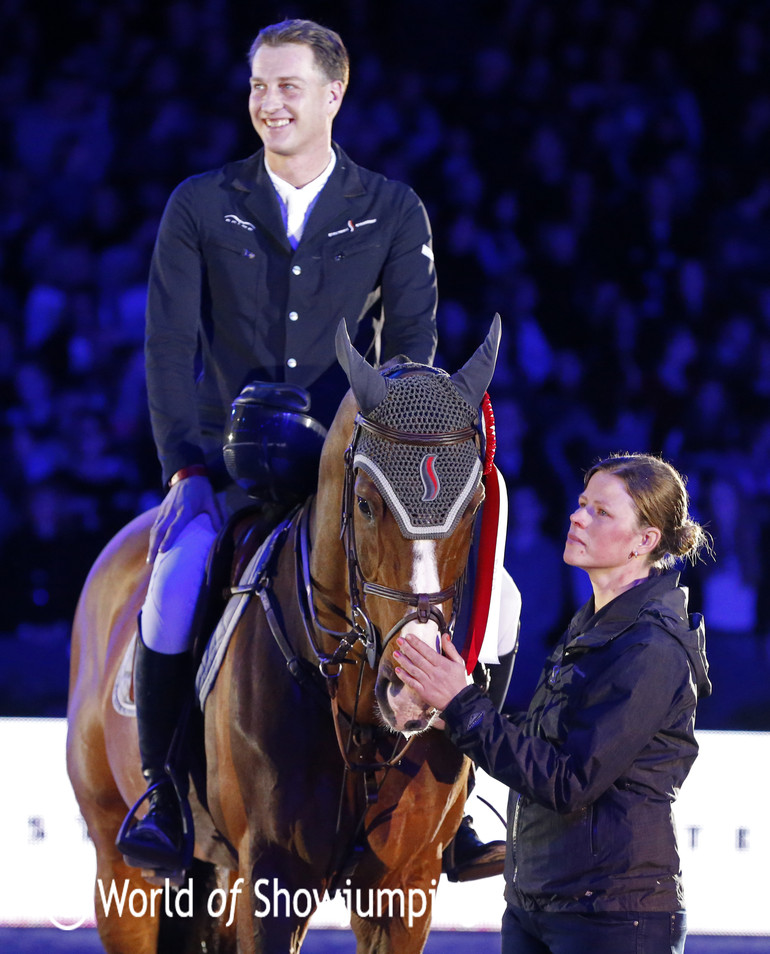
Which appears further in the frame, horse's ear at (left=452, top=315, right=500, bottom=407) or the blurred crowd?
the blurred crowd

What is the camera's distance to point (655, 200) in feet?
24.2

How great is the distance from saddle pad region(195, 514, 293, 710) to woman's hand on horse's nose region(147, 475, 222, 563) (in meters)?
0.20

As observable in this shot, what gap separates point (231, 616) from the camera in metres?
2.59

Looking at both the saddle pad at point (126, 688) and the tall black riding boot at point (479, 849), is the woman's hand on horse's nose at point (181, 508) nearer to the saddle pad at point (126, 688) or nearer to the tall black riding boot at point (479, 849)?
the saddle pad at point (126, 688)

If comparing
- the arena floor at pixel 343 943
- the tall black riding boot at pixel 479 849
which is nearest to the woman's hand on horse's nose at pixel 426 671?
the tall black riding boot at pixel 479 849

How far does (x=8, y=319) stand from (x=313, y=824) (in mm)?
5342

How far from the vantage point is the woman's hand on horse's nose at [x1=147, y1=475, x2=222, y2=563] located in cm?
273

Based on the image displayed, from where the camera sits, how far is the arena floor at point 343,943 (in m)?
4.09

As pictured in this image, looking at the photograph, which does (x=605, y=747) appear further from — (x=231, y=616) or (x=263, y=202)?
(x=263, y=202)

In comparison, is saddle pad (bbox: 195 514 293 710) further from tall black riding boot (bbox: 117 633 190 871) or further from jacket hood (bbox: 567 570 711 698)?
jacket hood (bbox: 567 570 711 698)

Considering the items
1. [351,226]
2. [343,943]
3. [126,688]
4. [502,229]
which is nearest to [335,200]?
[351,226]

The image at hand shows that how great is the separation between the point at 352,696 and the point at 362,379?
2.13ft

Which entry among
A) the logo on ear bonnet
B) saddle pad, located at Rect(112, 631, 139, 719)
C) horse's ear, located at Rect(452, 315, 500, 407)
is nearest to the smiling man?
saddle pad, located at Rect(112, 631, 139, 719)

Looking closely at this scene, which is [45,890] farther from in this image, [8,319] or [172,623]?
[8,319]
